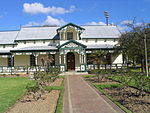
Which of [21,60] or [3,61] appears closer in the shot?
[21,60]

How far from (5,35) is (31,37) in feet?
20.9

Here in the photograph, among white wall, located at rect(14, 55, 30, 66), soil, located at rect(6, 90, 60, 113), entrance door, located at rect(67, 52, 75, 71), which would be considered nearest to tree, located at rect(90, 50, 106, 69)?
entrance door, located at rect(67, 52, 75, 71)

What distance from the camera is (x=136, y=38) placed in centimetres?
2280

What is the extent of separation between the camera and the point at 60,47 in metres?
27.1

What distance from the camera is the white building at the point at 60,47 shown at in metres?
27.5

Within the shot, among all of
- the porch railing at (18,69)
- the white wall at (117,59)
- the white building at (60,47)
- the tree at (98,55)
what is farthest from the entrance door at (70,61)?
the white wall at (117,59)

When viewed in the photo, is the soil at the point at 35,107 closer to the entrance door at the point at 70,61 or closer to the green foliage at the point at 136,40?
the green foliage at the point at 136,40

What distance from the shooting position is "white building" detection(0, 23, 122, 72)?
27469 mm

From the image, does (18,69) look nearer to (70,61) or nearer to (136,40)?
(70,61)

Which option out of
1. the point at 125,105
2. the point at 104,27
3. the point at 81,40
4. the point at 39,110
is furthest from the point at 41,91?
the point at 104,27

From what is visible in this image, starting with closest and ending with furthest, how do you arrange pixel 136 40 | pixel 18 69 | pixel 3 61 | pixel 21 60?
pixel 136 40
pixel 18 69
pixel 21 60
pixel 3 61

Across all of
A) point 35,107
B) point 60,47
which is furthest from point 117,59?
point 35,107

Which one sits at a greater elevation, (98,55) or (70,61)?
(98,55)

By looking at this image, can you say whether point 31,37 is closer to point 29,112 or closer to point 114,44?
point 114,44
